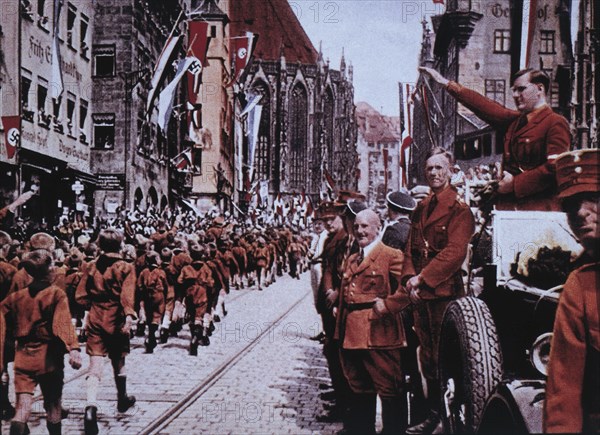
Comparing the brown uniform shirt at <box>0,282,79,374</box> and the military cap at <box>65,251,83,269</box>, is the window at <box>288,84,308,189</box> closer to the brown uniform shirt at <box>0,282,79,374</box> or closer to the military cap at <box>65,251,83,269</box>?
the military cap at <box>65,251,83,269</box>

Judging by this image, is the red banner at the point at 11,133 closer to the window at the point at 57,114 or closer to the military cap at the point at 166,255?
the window at the point at 57,114

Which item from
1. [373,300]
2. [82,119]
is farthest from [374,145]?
[373,300]

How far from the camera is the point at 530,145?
18.5 ft

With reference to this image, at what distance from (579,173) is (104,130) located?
24514 mm

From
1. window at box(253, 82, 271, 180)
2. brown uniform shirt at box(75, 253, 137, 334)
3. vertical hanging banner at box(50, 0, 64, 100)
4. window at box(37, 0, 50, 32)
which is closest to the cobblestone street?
brown uniform shirt at box(75, 253, 137, 334)

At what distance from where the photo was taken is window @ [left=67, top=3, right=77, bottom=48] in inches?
641

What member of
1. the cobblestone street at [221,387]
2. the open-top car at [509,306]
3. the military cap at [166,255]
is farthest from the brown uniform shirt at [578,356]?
the military cap at [166,255]

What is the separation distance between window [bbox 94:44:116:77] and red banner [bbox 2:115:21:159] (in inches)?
386

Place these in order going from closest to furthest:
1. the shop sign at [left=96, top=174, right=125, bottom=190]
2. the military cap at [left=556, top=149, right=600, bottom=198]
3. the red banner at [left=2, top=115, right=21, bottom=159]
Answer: the military cap at [left=556, top=149, right=600, bottom=198] < the red banner at [left=2, top=115, right=21, bottom=159] < the shop sign at [left=96, top=174, right=125, bottom=190]

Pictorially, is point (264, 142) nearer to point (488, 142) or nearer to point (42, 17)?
point (42, 17)

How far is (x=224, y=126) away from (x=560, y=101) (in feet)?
102

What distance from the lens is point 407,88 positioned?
1330 centimetres

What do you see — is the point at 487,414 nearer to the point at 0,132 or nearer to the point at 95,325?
the point at 95,325

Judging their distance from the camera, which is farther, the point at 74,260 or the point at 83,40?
the point at 83,40
